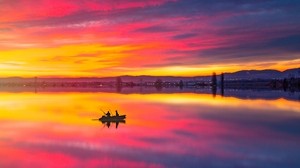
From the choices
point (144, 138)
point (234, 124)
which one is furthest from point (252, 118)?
point (144, 138)

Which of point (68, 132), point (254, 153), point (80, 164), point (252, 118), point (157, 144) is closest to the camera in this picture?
point (80, 164)

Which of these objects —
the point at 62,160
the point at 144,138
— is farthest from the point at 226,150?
the point at 62,160

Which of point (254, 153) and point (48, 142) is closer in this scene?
point (254, 153)

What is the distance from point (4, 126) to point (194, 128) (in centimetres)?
1768

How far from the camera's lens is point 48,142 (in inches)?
1198

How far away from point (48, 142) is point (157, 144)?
768 cm

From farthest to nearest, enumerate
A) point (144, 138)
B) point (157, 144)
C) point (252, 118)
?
point (252, 118) < point (144, 138) < point (157, 144)

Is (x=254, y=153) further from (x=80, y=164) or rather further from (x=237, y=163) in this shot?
(x=80, y=164)

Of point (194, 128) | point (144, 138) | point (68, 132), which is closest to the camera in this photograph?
point (144, 138)

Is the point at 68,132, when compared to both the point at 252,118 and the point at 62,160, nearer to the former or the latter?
the point at 62,160

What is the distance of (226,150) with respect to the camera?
26.5 meters

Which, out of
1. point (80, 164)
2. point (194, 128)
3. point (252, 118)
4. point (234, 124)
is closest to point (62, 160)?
point (80, 164)

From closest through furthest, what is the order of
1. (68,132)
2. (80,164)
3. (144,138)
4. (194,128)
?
(80,164)
(144,138)
(68,132)
(194,128)

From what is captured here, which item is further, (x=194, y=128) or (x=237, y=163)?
(x=194, y=128)
